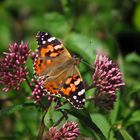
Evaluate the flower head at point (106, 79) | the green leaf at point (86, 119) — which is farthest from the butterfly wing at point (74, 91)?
the flower head at point (106, 79)

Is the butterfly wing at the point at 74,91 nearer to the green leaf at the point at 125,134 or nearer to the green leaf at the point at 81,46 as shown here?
the green leaf at the point at 125,134

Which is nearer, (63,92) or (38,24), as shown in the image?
(63,92)

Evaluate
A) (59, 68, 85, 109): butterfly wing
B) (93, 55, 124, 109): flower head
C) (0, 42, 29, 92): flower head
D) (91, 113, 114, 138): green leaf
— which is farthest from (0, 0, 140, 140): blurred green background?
(59, 68, 85, 109): butterfly wing

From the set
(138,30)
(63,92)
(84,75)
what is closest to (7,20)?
(138,30)

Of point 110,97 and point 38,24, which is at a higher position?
point 38,24

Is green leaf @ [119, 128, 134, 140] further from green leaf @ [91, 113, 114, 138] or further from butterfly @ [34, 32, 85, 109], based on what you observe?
butterfly @ [34, 32, 85, 109]

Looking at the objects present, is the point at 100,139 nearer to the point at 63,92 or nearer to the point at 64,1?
the point at 63,92
